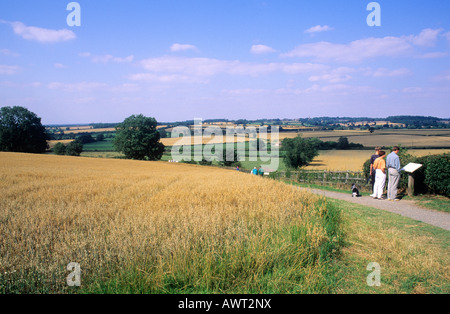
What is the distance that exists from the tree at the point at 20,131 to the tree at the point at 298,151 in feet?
186

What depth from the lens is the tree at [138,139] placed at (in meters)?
54.6

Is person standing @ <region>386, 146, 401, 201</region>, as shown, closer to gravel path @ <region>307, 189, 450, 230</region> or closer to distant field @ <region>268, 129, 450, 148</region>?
gravel path @ <region>307, 189, 450, 230</region>

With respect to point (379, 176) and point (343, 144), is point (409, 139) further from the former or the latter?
point (379, 176)

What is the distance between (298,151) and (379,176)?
4903 cm

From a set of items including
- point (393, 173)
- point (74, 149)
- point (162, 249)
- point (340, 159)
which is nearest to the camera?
point (162, 249)

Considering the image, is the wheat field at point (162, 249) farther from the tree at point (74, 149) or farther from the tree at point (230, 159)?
the tree at point (74, 149)

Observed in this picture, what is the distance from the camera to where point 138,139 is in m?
54.4

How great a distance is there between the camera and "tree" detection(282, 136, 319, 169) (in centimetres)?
5862

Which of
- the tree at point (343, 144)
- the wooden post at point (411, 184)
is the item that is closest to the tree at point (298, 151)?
the tree at point (343, 144)

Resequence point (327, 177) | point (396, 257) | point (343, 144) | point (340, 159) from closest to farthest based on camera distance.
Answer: point (396, 257) → point (327, 177) → point (340, 159) → point (343, 144)

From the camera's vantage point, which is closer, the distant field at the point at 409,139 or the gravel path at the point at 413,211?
the gravel path at the point at 413,211

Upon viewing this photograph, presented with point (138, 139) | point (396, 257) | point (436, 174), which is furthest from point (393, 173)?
point (138, 139)

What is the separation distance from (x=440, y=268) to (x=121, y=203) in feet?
22.6
